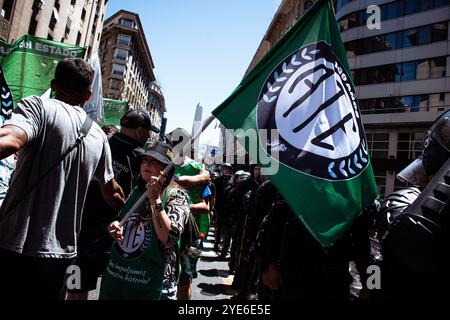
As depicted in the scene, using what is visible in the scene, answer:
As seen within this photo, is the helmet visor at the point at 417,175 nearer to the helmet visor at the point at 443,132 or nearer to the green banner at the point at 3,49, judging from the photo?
the helmet visor at the point at 443,132

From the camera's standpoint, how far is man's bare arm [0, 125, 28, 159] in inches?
57.0

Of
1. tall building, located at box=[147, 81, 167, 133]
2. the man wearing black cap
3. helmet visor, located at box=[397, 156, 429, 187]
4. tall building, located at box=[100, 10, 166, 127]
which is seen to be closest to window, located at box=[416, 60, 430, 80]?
helmet visor, located at box=[397, 156, 429, 187]

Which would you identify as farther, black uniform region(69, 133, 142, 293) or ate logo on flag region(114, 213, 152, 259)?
black uniform region(69, 133, 142, 293)

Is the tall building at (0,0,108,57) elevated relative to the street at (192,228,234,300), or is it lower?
elevated

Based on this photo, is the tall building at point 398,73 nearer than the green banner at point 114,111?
No

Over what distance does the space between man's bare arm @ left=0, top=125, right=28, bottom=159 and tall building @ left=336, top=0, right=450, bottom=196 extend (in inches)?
1068

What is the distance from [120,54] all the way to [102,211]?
58.6 metres

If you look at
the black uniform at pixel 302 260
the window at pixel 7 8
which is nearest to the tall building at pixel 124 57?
the window at pixel 7 8

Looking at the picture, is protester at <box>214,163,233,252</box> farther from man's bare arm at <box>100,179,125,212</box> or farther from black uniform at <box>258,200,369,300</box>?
man's bare arm at <box>100,179,125,212</box>

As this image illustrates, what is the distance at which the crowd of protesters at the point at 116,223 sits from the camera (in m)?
1.67

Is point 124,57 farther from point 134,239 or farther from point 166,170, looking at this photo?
point 166,170

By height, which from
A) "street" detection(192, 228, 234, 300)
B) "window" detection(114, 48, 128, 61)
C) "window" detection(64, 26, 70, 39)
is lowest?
"street" detection(192, 228, 234, 300)

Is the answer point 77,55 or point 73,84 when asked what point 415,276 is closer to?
point 73,84
